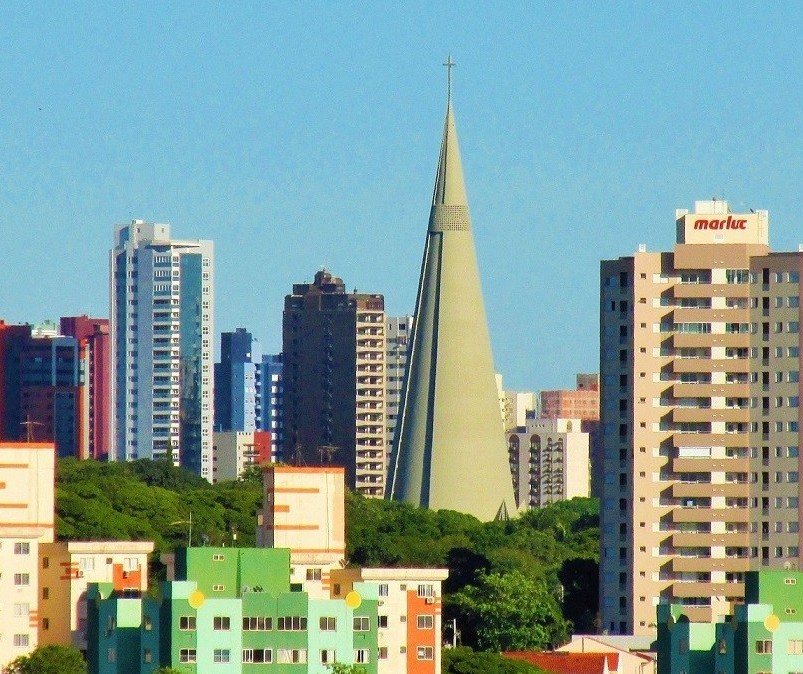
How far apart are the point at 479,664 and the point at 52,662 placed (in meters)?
14.8

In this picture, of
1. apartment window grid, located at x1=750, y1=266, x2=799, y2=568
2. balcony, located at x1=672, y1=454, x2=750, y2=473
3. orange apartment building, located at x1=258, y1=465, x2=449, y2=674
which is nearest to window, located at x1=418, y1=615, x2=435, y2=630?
Result: orange apartment building, located at x1=258, y1=465, x2=449, y2=674

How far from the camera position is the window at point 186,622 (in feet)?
251

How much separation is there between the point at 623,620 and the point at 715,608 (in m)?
9.16

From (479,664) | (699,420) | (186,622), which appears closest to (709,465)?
→ (699,420)

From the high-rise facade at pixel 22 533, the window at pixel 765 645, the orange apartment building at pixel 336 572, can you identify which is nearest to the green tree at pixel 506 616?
the orange apartment building at pixel 336 572

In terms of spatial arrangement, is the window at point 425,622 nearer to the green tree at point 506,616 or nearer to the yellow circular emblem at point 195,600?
the yellow circular emblem at point 195,600

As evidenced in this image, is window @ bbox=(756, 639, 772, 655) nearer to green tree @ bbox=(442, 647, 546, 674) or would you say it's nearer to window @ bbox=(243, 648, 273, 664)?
window @ bbox=(243, 648, 273, 664)

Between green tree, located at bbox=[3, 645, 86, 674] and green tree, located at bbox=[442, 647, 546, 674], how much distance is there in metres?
12.9

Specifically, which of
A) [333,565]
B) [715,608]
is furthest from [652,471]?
[333,565]

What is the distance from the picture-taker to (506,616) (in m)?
109

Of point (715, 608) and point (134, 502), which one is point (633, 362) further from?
point (134, 502)

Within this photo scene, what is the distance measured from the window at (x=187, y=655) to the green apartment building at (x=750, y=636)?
12314 mm

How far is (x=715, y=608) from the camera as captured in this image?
103750mm

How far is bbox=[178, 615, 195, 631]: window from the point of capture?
7650 centimetres
